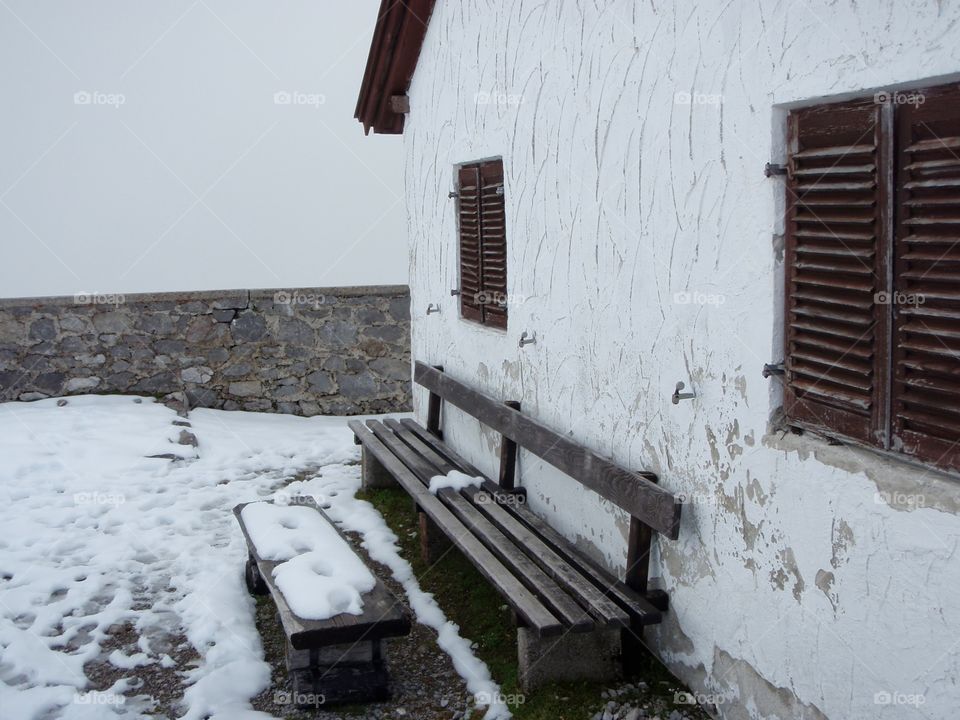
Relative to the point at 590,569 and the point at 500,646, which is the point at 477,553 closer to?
the point at 500,646

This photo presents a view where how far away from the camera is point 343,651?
161 inches

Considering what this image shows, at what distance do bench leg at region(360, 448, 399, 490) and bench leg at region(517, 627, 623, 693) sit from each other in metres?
3.22

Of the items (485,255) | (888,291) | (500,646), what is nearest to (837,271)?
(888,291)

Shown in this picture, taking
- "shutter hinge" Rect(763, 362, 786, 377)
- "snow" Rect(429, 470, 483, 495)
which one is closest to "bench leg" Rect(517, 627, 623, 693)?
"shutter hinge" Rect(763, 362, 786, 377)

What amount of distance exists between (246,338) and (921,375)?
23.8ft

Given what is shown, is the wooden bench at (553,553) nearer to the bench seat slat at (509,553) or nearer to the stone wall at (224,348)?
the bench seat slat at (509,553)

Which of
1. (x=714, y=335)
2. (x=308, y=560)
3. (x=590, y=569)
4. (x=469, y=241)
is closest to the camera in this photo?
Answer: (x=714, y=335)

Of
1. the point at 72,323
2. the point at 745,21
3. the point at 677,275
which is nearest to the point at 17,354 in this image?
the point at 72,323

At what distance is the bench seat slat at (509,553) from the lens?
12.6 feet

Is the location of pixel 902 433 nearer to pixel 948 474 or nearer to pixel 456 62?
pixel 948 474

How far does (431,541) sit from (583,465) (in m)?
1.41

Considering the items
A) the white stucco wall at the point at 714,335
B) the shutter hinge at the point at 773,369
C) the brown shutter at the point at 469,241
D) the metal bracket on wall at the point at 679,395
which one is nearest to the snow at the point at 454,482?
the white stucco wall at the point at 714,335

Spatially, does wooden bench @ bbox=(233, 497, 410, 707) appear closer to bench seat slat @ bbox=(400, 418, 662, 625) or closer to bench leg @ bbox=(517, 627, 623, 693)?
bench leg @ bbox=(517, 627, 623, 693)

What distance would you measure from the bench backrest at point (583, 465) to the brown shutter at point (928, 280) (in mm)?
1194
